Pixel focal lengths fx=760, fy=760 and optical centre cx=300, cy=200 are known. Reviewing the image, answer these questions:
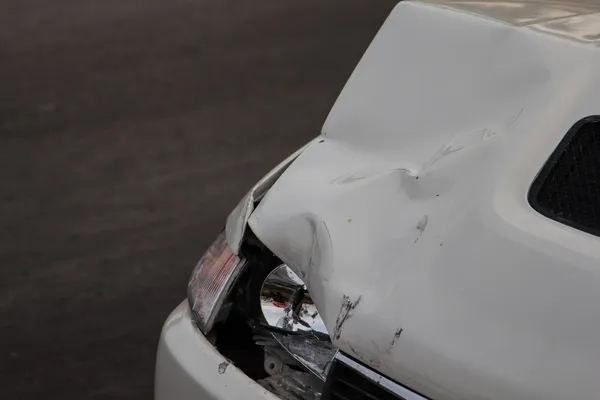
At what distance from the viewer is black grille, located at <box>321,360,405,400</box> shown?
1451 mm

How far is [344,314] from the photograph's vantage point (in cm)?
146

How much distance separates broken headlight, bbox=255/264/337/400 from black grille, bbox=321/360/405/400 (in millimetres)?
119

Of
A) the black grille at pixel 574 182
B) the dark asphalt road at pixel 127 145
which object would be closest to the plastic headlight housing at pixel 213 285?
the black grille at pixel 574 182

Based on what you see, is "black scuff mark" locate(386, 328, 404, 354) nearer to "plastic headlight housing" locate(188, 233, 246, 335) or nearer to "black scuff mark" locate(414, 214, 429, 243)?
"black scuff mark" locate(414, 214, 429, 243)

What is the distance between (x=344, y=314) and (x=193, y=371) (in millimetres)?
406

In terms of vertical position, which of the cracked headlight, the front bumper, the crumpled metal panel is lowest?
the front bumper

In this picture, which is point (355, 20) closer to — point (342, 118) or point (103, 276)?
point (103, 276)

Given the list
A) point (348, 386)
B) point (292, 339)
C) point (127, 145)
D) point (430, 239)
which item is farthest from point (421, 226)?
point (127, 145)

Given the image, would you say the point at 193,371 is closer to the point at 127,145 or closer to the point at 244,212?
the point at 244,212

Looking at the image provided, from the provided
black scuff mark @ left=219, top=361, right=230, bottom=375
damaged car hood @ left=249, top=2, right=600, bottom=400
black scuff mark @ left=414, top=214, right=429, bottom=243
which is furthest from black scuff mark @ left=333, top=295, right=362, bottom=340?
black scuff mark @ left=219, top=361, right=230, bottom=375

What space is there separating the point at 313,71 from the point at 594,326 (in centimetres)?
383

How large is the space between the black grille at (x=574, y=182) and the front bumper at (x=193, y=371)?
2.21ft

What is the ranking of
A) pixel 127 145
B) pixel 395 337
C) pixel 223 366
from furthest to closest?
pixel 127 145
pixel 223 366
pixel 395 337

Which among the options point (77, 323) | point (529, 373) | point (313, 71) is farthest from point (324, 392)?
point (313, 71)
